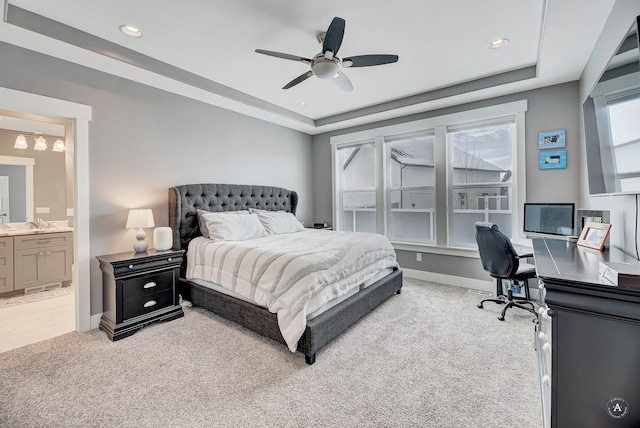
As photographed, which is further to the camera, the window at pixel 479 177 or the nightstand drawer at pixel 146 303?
the window at pixel 479 177

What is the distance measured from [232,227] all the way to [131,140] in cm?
149

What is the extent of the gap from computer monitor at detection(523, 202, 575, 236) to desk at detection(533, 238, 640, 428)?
200 centimetres

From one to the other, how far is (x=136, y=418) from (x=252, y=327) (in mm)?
1043

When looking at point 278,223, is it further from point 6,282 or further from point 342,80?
point 6,282

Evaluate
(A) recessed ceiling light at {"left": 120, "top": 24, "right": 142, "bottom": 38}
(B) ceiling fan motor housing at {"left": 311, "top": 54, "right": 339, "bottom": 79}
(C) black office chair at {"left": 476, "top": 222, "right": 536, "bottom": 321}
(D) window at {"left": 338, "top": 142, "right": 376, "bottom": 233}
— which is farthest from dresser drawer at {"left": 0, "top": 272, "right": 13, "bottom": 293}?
(C) black office chair at {"left": 476, "top": 222, "right": 536, "bottom": 321}

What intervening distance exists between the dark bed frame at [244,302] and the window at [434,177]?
1254 mm

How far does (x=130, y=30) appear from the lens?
247 centimetres

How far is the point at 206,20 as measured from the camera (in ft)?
7.74

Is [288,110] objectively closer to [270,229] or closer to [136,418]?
A: [270,229]

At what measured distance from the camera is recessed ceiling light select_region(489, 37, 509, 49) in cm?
266

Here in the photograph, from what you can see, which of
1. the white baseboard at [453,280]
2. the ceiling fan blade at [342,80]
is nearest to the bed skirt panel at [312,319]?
the white baseboard at [453,280]

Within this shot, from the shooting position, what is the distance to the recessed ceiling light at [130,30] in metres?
2.43

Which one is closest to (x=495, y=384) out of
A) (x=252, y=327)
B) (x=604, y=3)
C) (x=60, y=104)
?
(x=252, y=327)

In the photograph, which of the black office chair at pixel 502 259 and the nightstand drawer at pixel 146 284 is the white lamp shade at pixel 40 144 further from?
the black office chair at pixel 502 259
